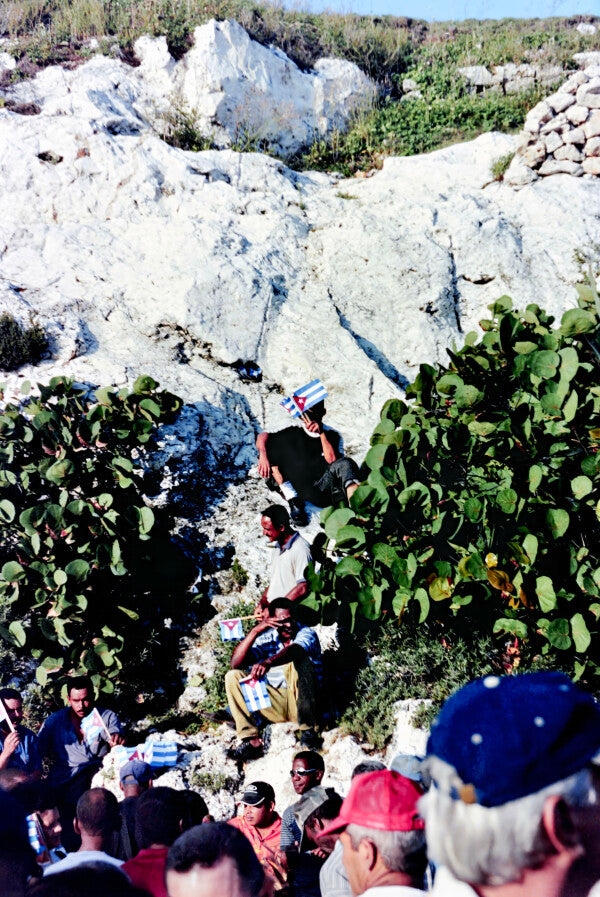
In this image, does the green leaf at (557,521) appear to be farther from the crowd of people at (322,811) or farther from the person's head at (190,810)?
the person's head at (190,810)

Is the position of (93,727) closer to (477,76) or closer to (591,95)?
(591,95)

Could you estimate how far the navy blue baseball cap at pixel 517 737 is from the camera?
1.27 m

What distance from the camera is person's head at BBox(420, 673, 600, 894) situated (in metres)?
1.26

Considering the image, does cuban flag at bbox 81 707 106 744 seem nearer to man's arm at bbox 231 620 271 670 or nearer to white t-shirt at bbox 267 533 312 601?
man's arm at bbox 231 620 271 670

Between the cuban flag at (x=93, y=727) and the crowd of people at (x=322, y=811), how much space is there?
0.01m

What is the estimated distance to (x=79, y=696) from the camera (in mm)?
4188

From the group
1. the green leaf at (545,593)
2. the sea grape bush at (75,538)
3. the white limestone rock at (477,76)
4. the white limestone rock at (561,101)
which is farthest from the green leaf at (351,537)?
the white limestone rock at (477,76)

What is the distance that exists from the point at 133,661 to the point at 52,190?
19.5 ft

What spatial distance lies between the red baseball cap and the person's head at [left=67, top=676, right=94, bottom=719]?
277 cm

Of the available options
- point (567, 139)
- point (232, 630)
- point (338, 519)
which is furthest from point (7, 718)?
point (567, 139)

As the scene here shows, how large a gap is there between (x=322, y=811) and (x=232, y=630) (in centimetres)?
129

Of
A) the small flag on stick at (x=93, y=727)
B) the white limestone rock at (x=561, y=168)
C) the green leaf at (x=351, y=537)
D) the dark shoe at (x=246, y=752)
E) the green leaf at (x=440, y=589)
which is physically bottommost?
the dark shoe at (x=246, y=752)

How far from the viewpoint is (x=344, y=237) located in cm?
764

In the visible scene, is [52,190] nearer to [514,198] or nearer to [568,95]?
[514,198]
